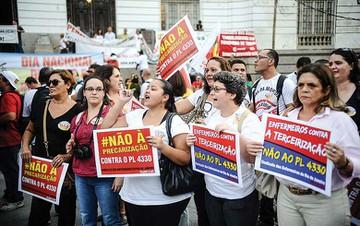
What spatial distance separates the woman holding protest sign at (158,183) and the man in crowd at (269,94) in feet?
6.20

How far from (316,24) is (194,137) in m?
20.0

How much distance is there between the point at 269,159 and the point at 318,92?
0.61m

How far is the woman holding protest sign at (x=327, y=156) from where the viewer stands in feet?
8.43

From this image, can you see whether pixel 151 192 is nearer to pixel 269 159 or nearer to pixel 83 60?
pixel 269 159

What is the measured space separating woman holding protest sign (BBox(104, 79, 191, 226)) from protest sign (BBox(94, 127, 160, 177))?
0.08 m

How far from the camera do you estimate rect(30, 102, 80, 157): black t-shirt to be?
3.99m

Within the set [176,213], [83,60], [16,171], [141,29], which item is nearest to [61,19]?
[141,29]

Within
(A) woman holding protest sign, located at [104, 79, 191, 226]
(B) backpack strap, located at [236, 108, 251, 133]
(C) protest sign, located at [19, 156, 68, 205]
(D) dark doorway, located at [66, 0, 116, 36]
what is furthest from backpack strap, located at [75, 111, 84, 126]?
(D) dark doorway, located at [66, 0, 116, 36]

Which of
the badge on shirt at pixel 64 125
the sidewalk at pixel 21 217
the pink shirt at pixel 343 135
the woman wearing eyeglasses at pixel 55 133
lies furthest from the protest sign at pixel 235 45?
the pink shirt at pixel 343 135

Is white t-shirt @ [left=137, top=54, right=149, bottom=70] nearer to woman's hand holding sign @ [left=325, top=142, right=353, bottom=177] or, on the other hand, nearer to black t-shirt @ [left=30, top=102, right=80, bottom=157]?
black t-shirt @ [left=30, top=102, right=80, bottom=157]

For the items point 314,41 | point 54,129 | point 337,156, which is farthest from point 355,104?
point 314,41

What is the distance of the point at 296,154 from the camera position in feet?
8.81

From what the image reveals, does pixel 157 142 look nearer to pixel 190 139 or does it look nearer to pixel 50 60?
pixel 190 139

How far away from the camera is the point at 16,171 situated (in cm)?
566
